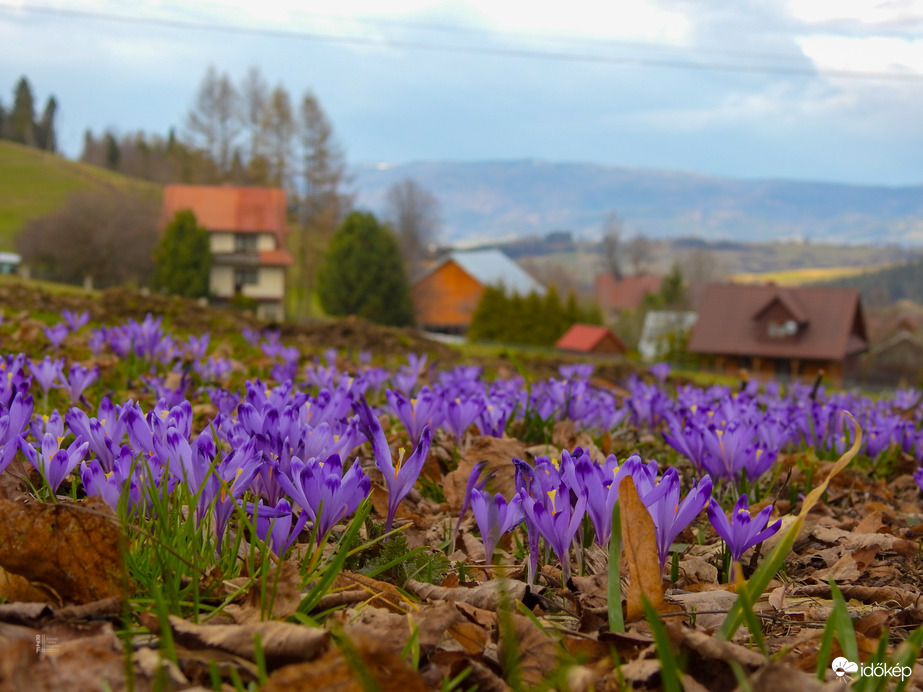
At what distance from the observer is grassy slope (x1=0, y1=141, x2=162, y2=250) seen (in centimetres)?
6645

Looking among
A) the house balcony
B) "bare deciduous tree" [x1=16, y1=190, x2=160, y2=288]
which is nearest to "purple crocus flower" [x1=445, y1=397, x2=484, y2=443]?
"bare deciduous tree" [x1=16, y1=190, x2=160, y2=288]

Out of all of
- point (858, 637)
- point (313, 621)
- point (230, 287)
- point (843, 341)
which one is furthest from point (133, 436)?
point (230, 287)

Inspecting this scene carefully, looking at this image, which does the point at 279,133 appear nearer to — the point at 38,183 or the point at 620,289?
the point at 38,183

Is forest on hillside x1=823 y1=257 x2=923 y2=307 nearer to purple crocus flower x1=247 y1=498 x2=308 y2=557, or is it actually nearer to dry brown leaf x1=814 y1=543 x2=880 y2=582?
dry brown leaf x1=814 y1=543 x2=880 y2=582

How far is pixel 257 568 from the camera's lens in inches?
65.3

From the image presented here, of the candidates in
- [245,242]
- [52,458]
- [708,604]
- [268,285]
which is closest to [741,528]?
[708,604]

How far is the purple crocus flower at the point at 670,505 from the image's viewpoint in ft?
5.65

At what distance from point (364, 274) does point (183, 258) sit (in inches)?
427

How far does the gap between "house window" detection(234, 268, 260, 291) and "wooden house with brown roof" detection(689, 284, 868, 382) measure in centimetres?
2971

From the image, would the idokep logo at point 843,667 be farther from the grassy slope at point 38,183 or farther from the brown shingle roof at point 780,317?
the grassy slope at point 38,183

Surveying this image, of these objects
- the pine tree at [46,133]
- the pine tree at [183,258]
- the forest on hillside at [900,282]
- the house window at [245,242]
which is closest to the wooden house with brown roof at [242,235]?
the house window at [245,242]

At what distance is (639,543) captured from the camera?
1.70 metres

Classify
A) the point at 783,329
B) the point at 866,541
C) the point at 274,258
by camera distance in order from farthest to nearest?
the point at 274,258 → the point at 783,329 → the point at 866,541

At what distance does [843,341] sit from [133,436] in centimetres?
5364
